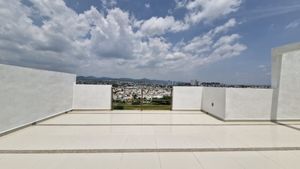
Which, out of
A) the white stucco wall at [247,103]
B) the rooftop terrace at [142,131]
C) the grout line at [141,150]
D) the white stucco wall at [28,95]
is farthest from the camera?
the white stucco wall at [247,103]

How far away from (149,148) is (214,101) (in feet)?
14.6

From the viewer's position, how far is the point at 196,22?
951cm

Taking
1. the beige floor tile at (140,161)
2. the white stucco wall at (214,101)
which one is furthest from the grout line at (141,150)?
the white stucco wall at (214,101)

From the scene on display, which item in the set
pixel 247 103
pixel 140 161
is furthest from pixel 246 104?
pixel 140 161

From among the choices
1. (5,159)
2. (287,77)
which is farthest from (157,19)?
(5,159)

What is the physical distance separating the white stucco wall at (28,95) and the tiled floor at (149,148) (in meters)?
0.44

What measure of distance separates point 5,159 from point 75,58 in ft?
29.4

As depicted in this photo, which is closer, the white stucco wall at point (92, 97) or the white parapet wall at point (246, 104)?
the white parapet wall at point (246, 104)

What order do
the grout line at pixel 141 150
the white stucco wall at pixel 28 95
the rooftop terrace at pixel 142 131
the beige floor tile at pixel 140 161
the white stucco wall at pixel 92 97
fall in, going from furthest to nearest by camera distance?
1. the white stucco wall at pixel 92 97
2. the white stucco wall at pixel 28 95
3. the grout line at pixel 141 150
4. the rooftop terrace at pixel 142 131
5. the beige floor tile at pixel 140 161

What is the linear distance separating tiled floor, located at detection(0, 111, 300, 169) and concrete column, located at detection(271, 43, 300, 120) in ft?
5.15

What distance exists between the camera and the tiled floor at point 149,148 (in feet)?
8.18

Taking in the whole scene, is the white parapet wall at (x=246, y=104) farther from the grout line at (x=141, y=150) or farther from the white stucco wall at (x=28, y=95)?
the white stucco wall at (x=28, y=95)

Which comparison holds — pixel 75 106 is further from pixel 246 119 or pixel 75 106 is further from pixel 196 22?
pixel 196 22

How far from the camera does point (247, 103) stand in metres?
5.73
